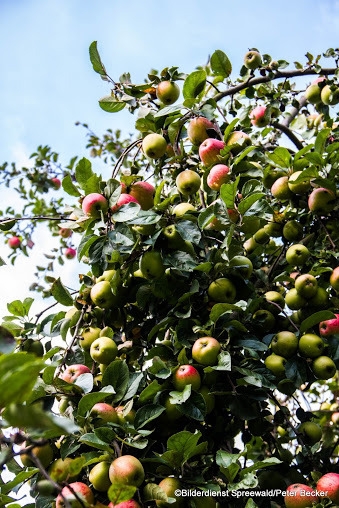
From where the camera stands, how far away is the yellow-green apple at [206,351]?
156cm

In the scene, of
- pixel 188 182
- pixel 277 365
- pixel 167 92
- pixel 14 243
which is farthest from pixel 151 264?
pixel 14 243

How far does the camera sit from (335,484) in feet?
4.80

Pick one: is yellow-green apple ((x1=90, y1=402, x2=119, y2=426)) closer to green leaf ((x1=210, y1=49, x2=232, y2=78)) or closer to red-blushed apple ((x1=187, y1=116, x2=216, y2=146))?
red-blushed apple ((x1=187, y1=116, x2=216, y2=146))

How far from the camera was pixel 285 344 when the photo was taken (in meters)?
1.75

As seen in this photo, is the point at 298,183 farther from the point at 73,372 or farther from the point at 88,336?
the point at 73,372

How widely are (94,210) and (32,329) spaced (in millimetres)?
664

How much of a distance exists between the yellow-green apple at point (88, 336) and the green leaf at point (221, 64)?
143cm

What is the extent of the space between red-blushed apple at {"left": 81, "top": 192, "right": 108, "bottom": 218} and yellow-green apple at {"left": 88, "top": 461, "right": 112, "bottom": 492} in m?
0.85

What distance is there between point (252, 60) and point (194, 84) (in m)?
0.65

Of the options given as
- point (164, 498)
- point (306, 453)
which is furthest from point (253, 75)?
point (164, 498)

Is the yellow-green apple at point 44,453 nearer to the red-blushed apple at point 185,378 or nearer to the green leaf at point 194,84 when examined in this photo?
the red-blushed apple at point 185,378

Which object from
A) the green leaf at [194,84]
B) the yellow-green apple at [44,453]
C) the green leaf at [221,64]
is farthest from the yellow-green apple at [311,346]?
the green leaf at [221,64]

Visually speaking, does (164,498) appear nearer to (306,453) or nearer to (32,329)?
(306,453)

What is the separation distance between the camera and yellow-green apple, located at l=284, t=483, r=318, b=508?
1450mm
